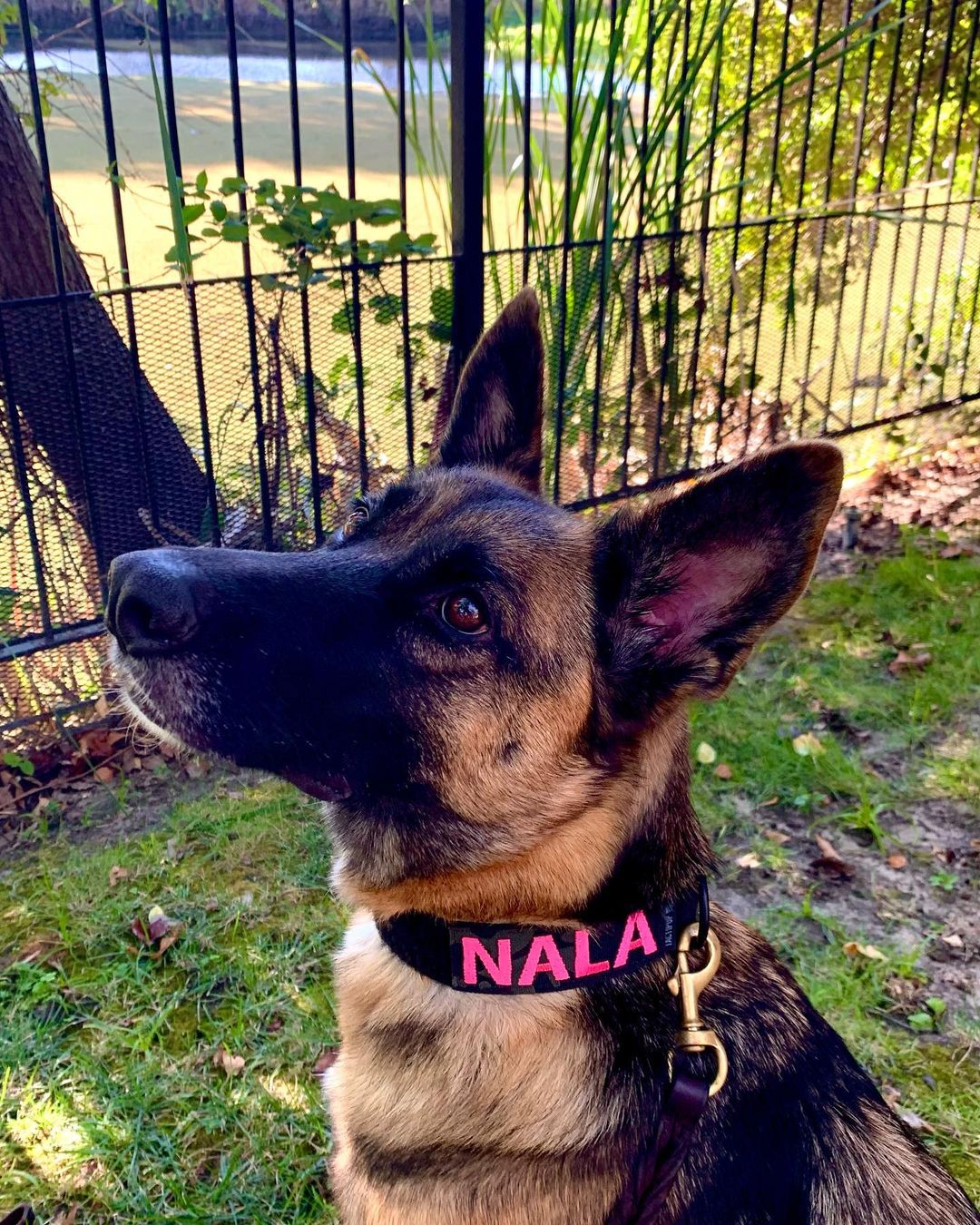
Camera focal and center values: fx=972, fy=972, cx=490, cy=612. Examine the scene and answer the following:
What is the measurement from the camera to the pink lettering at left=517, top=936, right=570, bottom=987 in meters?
1.83

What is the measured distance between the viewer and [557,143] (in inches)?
211

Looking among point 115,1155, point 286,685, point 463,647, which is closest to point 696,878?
point 463,647

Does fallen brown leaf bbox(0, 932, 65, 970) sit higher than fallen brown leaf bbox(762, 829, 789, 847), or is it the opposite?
fallen brown leaf bbox(0, 932, 65, 970)

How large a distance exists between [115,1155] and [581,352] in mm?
3997

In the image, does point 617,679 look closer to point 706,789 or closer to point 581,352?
point 706,789

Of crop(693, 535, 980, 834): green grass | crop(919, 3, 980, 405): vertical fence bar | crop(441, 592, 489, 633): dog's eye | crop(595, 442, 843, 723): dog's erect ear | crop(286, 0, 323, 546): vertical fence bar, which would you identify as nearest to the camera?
crop(595, 442, 843, 723): dog's erect ear

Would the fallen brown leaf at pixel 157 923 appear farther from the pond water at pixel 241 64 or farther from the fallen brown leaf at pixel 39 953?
the pond water at pixel 241 64

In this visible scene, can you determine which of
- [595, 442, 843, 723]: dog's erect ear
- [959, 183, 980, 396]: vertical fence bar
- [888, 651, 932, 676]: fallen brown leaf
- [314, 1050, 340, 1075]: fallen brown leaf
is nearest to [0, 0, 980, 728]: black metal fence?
[959, 183, 980, 396]: vertical fence bar

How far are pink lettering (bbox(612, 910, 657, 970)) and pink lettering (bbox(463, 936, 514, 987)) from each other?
0.66ft

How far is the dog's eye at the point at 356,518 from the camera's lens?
90.5 inches

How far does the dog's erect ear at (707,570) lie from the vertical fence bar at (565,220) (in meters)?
2.95

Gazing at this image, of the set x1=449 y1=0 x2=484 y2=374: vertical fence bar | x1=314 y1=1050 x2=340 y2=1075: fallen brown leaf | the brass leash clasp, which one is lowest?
x1=314 y1=1050 x2=340 y2=1075: fallen brown leaf

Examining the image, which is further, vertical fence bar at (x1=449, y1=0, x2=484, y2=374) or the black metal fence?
vertical fence bar at (x1=449, y1=0, x2=484, y2=374)

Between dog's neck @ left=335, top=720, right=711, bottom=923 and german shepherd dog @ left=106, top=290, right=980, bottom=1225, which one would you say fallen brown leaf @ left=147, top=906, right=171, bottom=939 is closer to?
german shepherd dog @ left=106, top=290, right=980, bottom=1225
